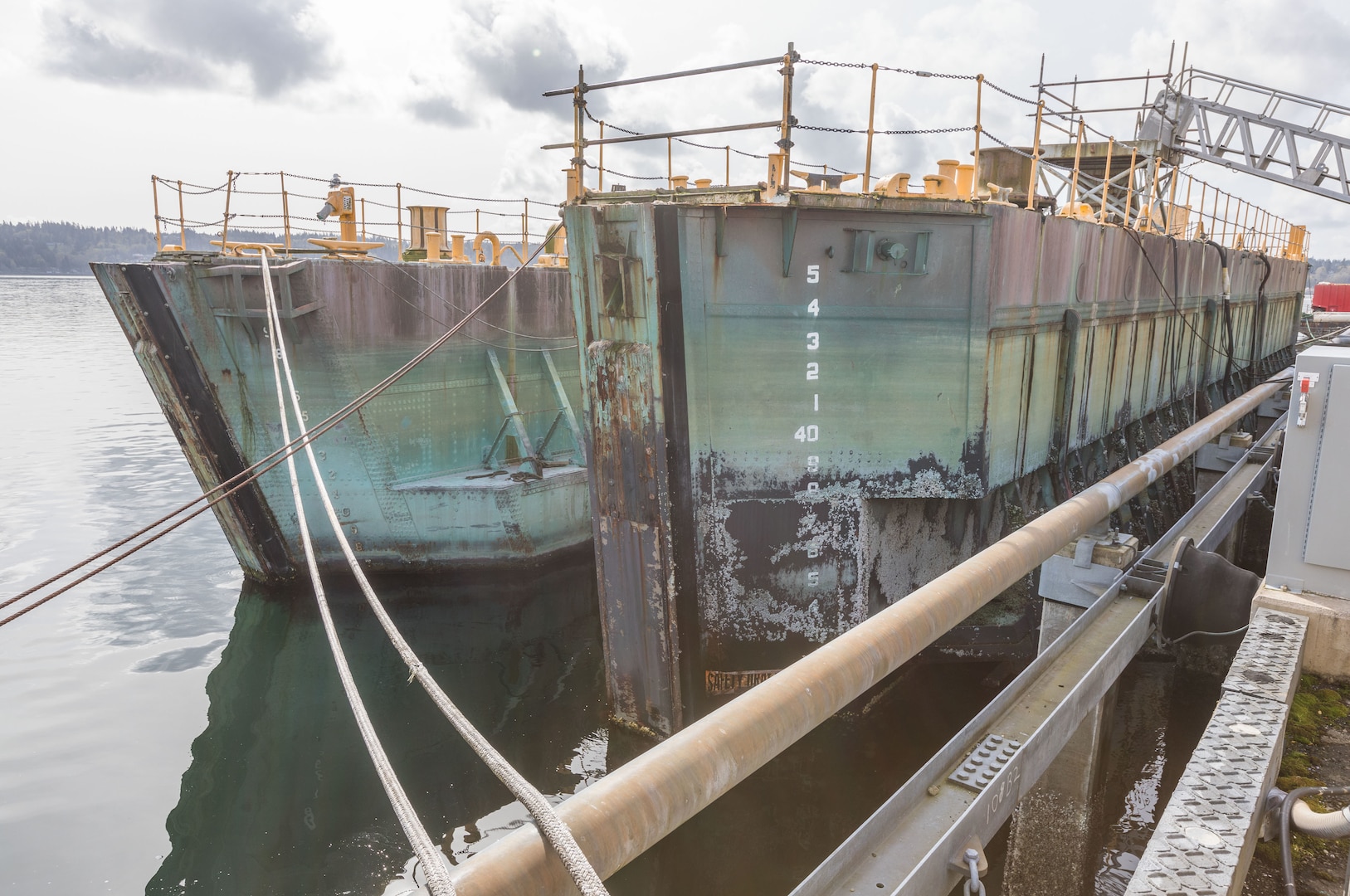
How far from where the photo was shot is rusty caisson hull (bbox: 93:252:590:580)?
35.3 ft

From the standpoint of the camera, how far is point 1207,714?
7793 millimetres

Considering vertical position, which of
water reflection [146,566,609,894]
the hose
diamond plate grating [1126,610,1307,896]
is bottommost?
water reflection [146,566,609,894]

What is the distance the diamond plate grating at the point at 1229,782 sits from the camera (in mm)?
2812

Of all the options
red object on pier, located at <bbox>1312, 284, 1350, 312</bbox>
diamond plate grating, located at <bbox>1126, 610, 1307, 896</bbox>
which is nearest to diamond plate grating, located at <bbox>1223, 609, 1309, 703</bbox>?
diamond plate grating, located at <bbox>1126, 610, 1307, 896</bbox>

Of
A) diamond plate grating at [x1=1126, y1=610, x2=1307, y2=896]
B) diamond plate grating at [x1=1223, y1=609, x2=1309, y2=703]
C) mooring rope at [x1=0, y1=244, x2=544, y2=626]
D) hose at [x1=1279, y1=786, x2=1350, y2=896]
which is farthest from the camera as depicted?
mooring rope at [x1=0, y1=244, x2=544, y2=626]

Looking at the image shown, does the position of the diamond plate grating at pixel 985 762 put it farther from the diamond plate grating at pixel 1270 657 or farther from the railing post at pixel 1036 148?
the railing post at pixel 1036 148

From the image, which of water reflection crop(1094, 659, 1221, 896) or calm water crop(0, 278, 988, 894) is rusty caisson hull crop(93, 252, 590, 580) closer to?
calm water crop(0, 278, 988, 894)

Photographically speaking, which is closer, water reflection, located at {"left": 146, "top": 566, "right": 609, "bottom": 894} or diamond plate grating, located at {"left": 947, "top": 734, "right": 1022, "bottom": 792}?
diamond plate grating, located at {"left": 947, "top": 734, "right": 1022, "bottom": 792}

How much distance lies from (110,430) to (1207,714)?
2571 cm

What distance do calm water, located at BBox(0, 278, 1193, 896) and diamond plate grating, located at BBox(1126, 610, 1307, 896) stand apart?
2.96 m

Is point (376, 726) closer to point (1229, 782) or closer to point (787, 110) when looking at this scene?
point (787, 110)

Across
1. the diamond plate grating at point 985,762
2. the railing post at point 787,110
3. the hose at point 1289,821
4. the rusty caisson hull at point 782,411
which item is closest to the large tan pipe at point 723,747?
the diamond plate grating at point 985,762

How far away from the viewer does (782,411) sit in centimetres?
680

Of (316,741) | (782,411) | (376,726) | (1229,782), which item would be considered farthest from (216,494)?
(1229,782)
